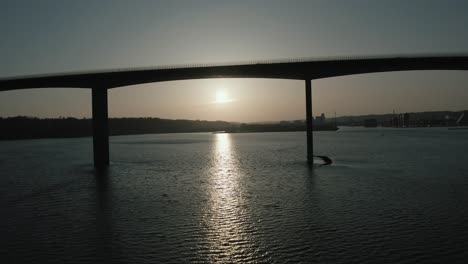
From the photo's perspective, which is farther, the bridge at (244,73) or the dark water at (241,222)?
the bridge at (244,73)

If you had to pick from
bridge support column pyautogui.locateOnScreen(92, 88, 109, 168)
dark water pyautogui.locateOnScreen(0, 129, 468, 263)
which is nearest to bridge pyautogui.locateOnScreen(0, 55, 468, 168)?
bridge support column pyautogui.locateOnScreen(92, 88, 109, 168)

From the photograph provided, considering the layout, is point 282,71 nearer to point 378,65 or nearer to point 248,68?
point 248,68

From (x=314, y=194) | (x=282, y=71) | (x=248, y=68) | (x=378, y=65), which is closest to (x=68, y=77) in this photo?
(x=248, y=68)

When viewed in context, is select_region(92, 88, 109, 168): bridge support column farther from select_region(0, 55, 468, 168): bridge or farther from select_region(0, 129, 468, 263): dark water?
select_region(0, 129, 468, 263): dark water

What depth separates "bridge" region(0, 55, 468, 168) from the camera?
144 feet

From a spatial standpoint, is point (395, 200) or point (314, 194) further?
point (314, 194)

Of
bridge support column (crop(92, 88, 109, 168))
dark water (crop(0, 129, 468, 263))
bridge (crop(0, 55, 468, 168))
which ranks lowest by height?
dark water (crop(0, 129, 468, 263))

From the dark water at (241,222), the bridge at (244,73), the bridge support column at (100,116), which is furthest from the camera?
the bridge support column at (100,116)

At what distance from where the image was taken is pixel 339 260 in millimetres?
12922

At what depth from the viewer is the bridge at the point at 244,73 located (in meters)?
43.9

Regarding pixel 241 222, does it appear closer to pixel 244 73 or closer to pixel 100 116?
pixel 244 73

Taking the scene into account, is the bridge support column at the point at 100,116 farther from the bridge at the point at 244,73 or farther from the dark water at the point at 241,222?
the dark water at the point at 241,222

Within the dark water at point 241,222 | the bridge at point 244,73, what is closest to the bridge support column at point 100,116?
the bridge at point 244,73

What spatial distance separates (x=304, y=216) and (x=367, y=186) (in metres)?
13.4
